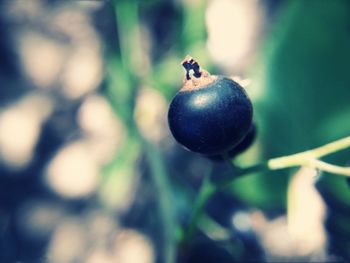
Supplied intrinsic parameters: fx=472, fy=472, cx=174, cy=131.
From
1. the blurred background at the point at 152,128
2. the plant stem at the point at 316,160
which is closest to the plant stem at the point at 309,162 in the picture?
the plant stem at the point at 316,160

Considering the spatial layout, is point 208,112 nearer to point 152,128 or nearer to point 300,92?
point 300,92

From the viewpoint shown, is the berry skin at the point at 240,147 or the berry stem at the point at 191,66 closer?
the berry stem at the point at 191,66

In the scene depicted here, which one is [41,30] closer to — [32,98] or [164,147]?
[32,98]

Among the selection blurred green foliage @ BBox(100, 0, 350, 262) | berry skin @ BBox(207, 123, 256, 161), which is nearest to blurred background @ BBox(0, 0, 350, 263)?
blurred green foliage @ BBox(100, 0, 350, 262)

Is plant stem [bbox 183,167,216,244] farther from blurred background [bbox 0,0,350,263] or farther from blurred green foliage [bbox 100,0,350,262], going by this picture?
blurred green foliage [bbox 100,0,350,262]

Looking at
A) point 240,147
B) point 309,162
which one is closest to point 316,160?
point 309,162

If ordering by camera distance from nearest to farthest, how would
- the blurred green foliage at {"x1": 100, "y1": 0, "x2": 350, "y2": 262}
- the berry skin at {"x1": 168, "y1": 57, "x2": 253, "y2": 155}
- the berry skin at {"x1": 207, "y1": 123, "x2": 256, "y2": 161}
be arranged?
the berry skin at {"x1": 168, "y1": 57, "x2": 253, "y2": 155} → the berry skin at {"x1": 207, "y1": 123, "x2": 256, "y2": 161} → the blurred green foliage at {"x1": 100, "y1": 0, "x2": 350, "y2": 262}

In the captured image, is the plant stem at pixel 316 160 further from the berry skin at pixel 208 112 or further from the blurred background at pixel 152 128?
the blurred background at pixel 152 128
